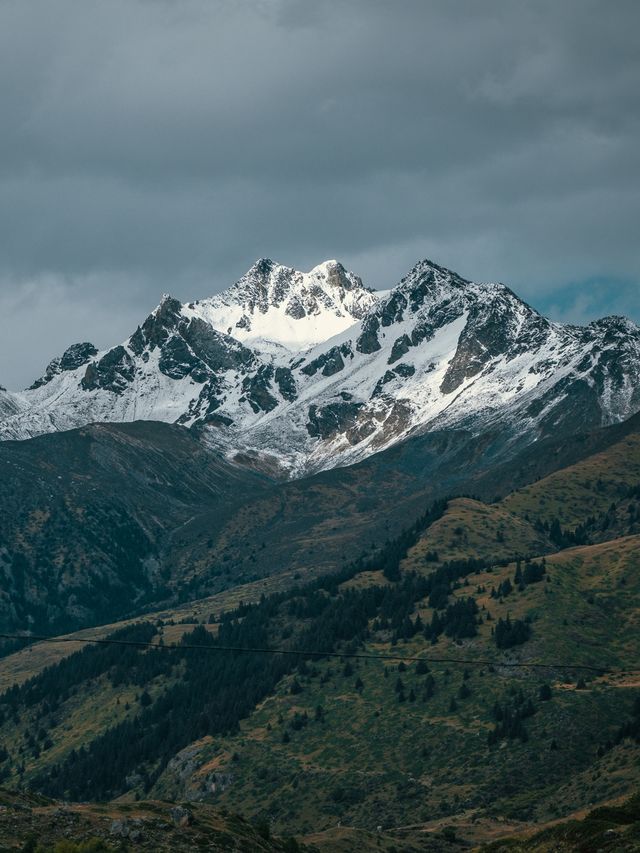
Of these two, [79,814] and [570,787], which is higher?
[79,814]

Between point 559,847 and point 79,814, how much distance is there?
42981mm

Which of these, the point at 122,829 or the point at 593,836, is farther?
the point at 593,836

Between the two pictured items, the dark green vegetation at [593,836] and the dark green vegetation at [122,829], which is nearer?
Answer: the dark green vegetation at [122,829]

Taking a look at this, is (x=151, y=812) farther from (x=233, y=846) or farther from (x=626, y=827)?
(x=626, y=827)

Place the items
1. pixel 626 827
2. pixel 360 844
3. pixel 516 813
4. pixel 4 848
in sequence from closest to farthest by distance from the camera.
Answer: pixel 4 848 → pixel 626 827 → pixel 360 844 → pixel 516 813

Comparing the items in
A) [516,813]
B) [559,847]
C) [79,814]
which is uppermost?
[79,814]

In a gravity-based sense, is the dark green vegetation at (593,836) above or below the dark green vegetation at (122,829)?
below

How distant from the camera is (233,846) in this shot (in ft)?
370

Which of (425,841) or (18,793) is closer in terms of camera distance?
(18,793)

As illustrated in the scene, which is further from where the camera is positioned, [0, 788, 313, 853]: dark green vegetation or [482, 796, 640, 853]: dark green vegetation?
[482, 796, 640, 853]: dark green vegetation

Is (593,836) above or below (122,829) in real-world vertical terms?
below

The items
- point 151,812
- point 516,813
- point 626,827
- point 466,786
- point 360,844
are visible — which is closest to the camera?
point 626,827

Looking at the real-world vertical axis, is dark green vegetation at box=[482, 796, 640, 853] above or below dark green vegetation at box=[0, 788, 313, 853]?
below

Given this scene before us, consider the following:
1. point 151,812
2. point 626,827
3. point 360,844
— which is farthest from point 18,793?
point 626,827
